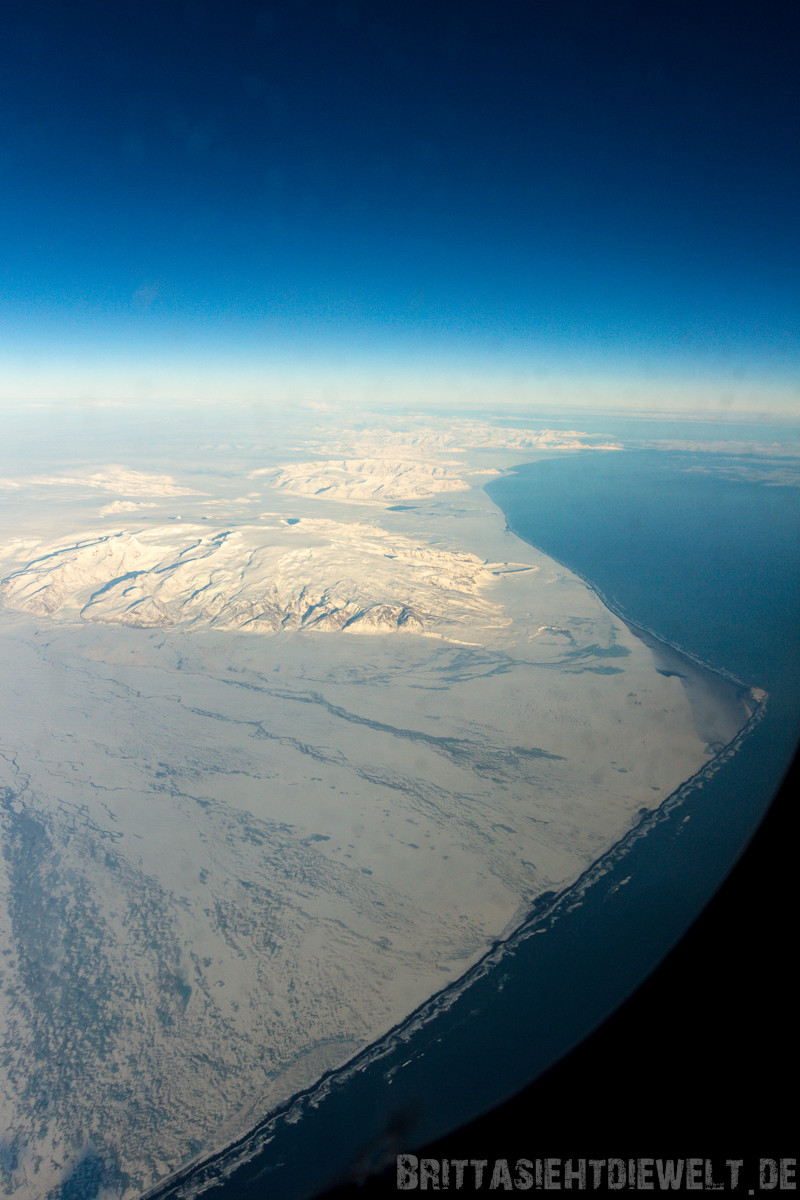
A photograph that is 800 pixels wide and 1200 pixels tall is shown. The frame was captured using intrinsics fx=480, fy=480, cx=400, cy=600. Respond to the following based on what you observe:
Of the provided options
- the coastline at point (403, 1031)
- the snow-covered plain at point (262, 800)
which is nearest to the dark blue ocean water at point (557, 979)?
the coastline at point (403, 1031)

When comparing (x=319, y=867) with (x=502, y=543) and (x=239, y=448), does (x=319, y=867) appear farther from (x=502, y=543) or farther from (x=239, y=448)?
(x=239, y=448)

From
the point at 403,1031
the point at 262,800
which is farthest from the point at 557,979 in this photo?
the point at 262,800

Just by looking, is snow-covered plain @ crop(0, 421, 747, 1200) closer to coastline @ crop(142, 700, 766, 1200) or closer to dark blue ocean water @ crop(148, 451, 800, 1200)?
coastline @ crop(142, 700, 766, 1200)

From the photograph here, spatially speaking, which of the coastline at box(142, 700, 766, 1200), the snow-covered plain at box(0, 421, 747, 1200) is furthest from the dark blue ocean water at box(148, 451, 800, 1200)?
the snow-covered plain at box(0, 421, 747, 1200)

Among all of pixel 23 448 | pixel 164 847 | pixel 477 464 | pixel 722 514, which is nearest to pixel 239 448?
pixel 23 448

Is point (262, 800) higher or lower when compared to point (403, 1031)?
higher

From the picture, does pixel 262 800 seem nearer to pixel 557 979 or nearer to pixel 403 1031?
pixel 403 1031

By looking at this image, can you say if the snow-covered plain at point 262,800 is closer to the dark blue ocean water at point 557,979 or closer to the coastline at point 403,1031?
the coastline at point 403,1031

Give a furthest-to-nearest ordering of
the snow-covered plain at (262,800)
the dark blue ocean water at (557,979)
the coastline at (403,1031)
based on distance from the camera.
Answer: the snow-covered plain at (262,800), the coastline at (403,1031), the dark blue ocean water at (557,979)

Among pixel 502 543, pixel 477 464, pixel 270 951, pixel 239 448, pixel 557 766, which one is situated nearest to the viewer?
pixel 270 951
